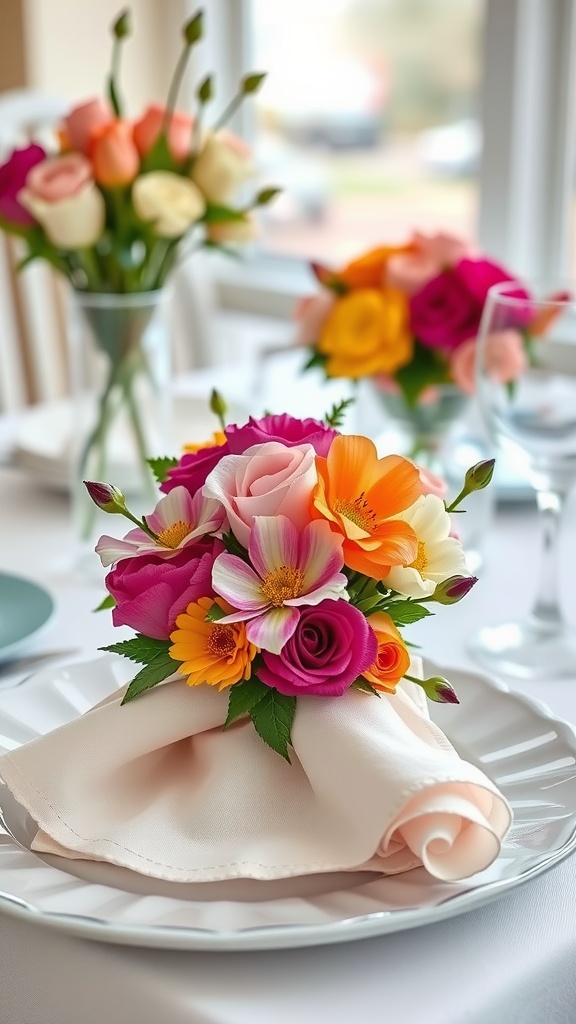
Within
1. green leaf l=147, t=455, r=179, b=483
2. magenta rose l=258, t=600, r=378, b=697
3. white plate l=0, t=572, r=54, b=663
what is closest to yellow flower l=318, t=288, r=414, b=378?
white plate l=0, t=572, r=54, b=663

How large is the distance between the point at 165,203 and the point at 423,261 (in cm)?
25

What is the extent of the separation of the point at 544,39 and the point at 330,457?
1.54 metres

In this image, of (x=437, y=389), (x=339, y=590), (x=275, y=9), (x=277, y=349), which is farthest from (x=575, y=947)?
(x=275, y=9)

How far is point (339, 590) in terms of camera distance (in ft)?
1.77

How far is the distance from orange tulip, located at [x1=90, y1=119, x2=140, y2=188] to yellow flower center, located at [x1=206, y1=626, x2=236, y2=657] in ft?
2.07

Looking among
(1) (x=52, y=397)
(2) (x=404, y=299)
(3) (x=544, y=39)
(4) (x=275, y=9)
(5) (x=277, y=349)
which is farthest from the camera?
(4) (x=275, y=9)

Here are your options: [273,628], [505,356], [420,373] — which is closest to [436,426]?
[420,373]

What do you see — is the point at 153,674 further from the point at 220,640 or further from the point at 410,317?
the point at 410,317

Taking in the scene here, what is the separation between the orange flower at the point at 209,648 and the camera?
547mm

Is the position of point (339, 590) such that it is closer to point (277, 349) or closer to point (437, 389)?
point (437, 389)

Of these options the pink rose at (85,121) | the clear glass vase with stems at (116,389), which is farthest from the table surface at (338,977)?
the pink rose at (85,121)

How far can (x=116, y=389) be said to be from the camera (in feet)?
3.57

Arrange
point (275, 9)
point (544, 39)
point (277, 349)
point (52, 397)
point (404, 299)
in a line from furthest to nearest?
point (275, 9) < point (52, 397) < point (544, 39) < point (277, 349) < point (404, 299)

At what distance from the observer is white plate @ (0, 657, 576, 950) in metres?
0.47
